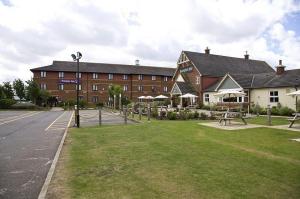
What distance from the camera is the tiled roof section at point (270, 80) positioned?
30492 mm

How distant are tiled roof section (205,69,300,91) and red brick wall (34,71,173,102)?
3868 cm

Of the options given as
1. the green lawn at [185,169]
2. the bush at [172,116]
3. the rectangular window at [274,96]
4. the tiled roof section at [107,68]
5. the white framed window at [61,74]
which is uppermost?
the tiled roof section at [107,68]

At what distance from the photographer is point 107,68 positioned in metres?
72.5

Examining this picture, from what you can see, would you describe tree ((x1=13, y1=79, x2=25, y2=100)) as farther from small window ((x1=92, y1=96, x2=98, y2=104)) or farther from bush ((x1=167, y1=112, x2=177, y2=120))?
bush ((x1=167, y1=112, x2=177, y2=120))

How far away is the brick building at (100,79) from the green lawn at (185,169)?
2190 inches

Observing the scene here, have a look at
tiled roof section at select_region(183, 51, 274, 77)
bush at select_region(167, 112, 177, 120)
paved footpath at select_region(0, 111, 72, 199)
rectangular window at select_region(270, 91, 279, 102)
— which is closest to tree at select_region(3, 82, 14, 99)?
tiled roof section at select_region(183, 51, 274, 77)

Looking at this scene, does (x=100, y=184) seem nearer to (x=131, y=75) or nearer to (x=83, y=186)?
(x=83, y=186)

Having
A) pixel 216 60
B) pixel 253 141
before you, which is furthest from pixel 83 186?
pixel 216 60

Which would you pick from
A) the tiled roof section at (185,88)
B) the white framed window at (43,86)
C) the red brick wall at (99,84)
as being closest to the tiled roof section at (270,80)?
the tiled roof section at (185,88)

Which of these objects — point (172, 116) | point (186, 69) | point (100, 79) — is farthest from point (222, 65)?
point (100, 79)

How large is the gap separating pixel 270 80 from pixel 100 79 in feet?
145

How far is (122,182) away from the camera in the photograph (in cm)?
611

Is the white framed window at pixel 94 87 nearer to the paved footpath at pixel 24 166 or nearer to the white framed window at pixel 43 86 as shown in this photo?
the white framed window at pixel 43 86

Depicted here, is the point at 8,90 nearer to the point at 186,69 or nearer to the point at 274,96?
the point at 186,69
